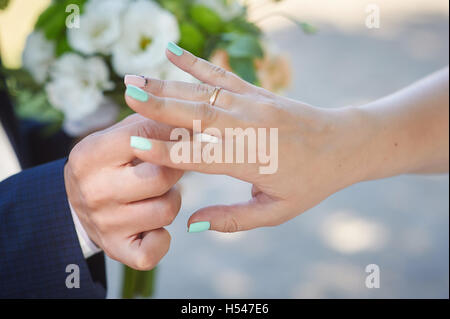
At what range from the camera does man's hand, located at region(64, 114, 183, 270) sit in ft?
1.52

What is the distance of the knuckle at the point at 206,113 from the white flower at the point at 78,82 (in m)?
0.20

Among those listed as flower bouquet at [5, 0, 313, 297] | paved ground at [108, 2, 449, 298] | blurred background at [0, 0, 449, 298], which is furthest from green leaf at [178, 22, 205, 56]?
paved ground at [108, 2, 449, 298]

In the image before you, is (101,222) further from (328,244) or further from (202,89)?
(328,244)

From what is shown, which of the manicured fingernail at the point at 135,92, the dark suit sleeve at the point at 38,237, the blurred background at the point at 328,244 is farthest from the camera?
the blurred background at the point at 328,244

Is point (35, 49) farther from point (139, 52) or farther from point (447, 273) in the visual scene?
point (447, 273)

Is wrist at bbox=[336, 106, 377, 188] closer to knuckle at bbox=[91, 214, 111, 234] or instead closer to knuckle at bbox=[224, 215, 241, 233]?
knuckle at bbox=[224, 215, 241, 233]

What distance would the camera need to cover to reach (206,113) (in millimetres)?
451

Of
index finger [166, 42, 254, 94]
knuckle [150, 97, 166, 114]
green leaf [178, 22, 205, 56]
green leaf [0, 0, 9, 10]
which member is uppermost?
green leaf [0, 0, 9, 10]

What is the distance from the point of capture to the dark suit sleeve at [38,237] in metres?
0.53

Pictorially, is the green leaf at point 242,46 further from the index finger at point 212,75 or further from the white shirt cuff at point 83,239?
the white shirt cuff at point 83,239

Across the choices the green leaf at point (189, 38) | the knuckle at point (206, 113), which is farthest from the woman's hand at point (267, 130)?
the green leaf at point (189, 38)

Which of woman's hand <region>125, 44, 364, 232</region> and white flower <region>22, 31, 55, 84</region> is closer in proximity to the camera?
woman's hand <region>125, 44, 364, 232</region>

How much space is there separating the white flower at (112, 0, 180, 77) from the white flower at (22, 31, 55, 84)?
0.30ft
